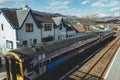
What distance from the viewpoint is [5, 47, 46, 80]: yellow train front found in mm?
12906

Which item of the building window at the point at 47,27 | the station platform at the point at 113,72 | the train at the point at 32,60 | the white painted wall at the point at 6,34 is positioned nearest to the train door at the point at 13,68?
the train at the point at 32,60

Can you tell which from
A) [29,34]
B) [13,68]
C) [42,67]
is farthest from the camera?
[29,34]

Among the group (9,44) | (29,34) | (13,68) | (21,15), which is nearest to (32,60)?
(13,68)

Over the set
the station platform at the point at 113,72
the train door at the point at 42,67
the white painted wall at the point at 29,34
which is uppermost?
the white painted wall at the point at 29,34

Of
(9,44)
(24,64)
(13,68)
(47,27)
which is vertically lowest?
(13,68)

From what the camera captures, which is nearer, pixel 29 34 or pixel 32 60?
pixel 32 60

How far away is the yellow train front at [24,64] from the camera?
42.3 feet

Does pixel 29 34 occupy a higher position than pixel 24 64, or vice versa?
pixel 29 34

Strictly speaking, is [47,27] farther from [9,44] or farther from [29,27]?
[9,44]

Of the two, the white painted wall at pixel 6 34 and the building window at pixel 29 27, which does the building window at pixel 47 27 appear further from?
the white painted wall at pixel 6 34

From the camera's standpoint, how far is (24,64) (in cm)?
1295

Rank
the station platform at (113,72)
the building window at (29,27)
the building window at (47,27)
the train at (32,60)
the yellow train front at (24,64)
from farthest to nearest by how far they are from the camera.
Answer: the building window at (47,27), the building window at (29,27), the station platform at (113,72), the train at (32,60), the yellow train front at (24,64)

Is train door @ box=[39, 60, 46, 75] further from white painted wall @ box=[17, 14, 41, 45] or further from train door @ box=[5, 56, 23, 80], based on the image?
white painted wall @ box=[17, 14, 41, 45]

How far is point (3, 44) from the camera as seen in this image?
28406 millimetres
